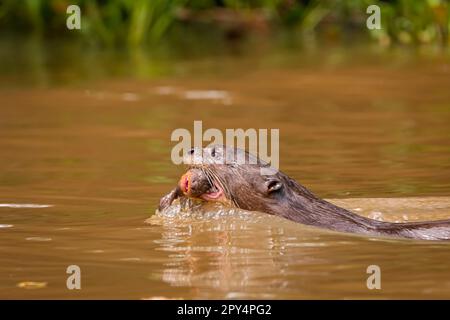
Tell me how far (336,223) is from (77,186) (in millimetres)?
2024

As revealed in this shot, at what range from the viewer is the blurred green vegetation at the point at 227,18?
1514cm

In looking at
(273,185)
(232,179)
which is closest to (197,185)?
(232,179)

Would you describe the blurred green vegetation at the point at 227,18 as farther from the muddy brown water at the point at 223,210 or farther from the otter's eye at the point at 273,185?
the otter's eye at the point at 273,185

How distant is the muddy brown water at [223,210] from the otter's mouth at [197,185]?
0.12 metres

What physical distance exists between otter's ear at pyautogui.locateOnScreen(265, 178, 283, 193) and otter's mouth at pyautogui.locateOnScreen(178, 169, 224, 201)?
260mm

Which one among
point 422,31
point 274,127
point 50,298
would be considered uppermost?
point 422,31

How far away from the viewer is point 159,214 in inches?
258

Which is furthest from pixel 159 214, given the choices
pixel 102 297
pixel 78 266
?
pixel 102 297

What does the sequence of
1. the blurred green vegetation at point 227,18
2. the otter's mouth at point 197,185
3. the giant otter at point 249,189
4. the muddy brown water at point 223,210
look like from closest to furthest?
the muddy brown water at point 223,210, the giant otter at point 249,189, the otter's mouth at point 197,185, the blurred green vegetation at point 227,18

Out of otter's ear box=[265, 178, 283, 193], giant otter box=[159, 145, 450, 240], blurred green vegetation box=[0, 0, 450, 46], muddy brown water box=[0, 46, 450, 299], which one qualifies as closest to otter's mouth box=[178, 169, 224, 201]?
giant otter box=[159, 145, 450, 240]

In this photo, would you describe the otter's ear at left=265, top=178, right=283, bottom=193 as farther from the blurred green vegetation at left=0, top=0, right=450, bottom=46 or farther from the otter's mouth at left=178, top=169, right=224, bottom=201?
the blurred green vegetation at left=0, top=0, right=450, bottom=46

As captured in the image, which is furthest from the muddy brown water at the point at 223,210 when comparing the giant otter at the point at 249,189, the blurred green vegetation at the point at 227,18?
the blurred green vegetation at the point at 227,18

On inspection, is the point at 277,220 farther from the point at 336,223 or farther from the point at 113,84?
the point at 113,84

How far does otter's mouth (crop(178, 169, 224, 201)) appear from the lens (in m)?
6.34
